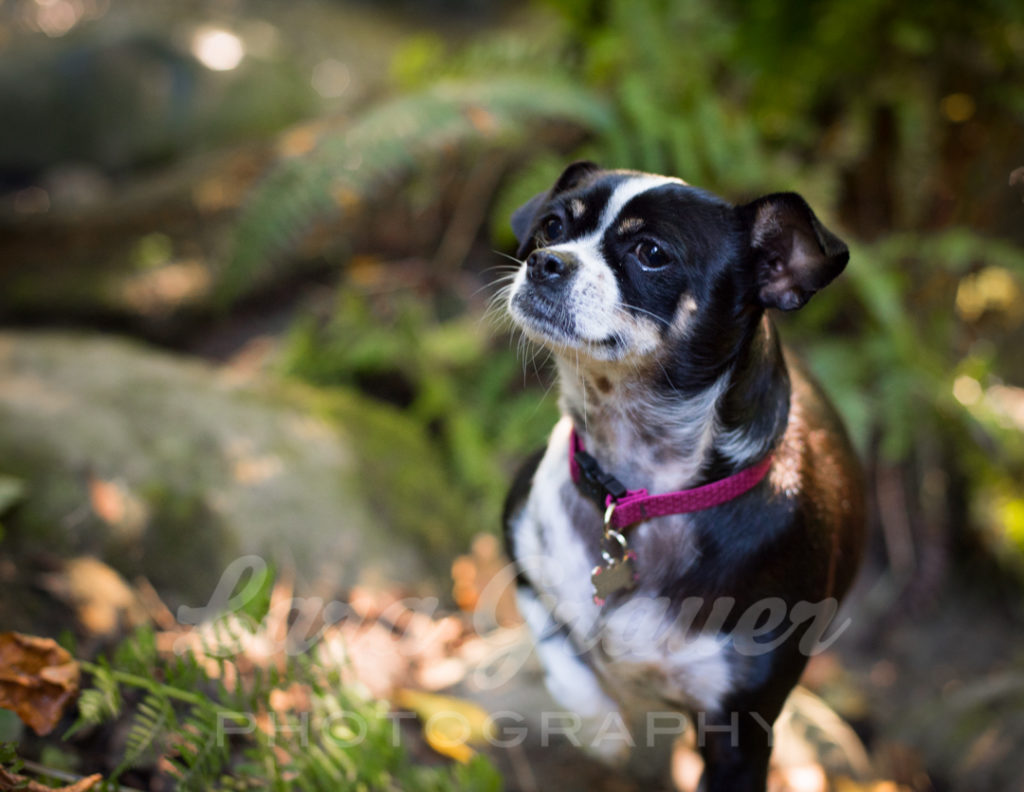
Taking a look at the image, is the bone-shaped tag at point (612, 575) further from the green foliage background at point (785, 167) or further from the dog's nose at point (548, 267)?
the green foliage background at point (785, 167)

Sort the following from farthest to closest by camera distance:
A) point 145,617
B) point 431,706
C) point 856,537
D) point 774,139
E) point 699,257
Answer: point 774,139, point 431,706, point 145,617, point 856,537, point 699,257

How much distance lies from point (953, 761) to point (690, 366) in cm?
214

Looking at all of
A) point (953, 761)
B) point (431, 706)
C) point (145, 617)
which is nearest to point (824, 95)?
point (953, 761)

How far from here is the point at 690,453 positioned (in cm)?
208

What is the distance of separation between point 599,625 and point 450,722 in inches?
34.5

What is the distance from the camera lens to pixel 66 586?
244 centimetres

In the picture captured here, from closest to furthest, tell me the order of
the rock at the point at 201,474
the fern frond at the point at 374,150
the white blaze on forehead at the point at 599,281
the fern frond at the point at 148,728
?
1. the fern frond at the point at 148,728
2. the white blaze on forehead at the point at 599,281
3. the rock at the point at 201,474
4. the fern frond at the point at 374,150

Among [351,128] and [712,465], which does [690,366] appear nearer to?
[712,465]

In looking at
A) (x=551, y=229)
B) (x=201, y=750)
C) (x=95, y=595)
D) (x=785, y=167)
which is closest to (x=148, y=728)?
(x=201, y=750)

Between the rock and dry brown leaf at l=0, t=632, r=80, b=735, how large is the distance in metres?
0.55

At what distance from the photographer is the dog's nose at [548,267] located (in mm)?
1968

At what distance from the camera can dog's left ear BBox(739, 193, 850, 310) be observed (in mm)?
1857

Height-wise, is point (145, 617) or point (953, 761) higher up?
point (953, 761)

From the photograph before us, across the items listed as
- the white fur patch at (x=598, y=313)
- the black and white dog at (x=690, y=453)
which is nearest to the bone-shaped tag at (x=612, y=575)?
the black and white dog at (x=690, y=453)
